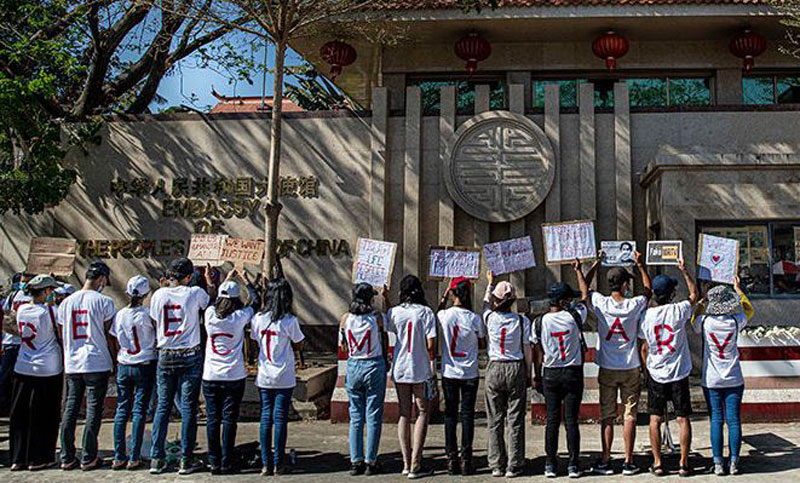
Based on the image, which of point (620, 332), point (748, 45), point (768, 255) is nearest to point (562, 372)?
point (620, 332)

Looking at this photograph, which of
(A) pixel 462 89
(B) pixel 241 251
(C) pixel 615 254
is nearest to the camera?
(C) pixel 615 254

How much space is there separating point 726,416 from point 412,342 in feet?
A: 9.99

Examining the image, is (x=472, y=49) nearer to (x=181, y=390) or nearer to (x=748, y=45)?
(x=748, y=45)

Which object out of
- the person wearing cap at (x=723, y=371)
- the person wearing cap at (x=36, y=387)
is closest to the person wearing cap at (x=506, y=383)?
the person wearing cap at (x=723, y=371)

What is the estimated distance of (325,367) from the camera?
1082 centimetres

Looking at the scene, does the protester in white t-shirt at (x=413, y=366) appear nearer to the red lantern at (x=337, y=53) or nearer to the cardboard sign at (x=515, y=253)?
the cardboard sign at (x=515, y=253)

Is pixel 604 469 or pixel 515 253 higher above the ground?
pixel 515 253

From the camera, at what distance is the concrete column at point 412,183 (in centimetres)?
1315

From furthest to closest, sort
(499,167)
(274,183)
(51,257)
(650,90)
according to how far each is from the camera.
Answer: (650,90) < (499,167) < (274,183) < (51,257)

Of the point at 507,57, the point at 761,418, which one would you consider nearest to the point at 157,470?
the point at 761,418

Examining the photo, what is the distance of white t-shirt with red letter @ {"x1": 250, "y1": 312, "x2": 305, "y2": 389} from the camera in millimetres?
6492

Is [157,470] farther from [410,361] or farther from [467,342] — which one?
[467,342]

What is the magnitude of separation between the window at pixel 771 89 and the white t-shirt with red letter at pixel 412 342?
1213 centimetres

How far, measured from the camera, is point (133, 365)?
6.76 metres
